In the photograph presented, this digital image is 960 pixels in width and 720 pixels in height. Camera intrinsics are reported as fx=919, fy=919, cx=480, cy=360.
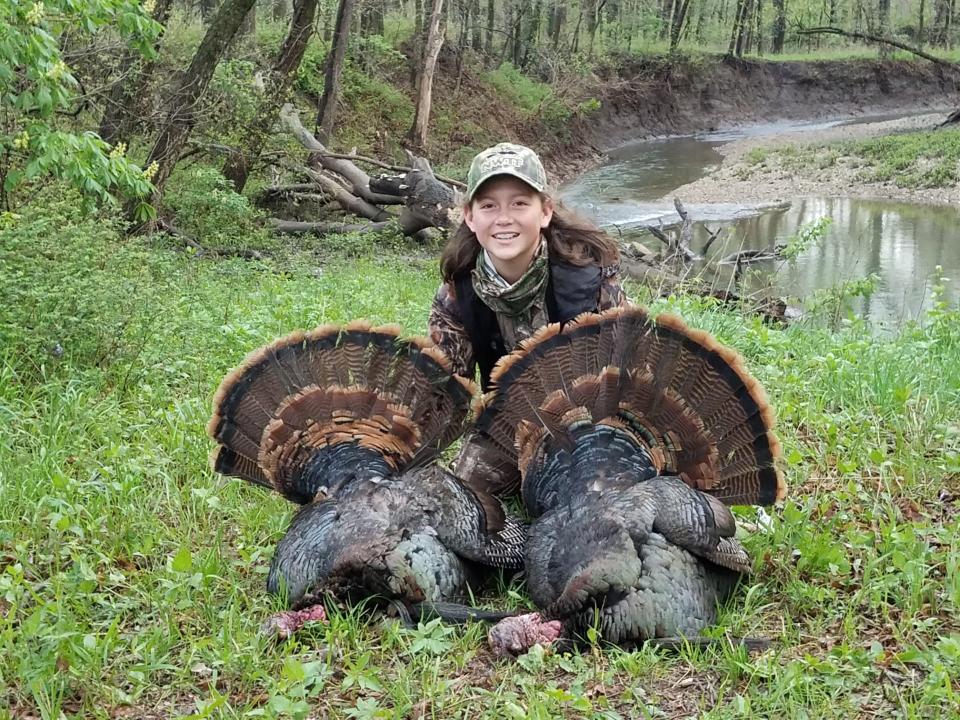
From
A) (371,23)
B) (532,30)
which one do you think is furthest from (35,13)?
(532,30)

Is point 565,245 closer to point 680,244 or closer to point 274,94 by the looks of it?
point 680,244

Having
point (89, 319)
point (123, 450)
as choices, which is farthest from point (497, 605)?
point (89, 319)

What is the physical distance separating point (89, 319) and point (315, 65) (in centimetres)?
1719

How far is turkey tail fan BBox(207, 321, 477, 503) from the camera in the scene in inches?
124

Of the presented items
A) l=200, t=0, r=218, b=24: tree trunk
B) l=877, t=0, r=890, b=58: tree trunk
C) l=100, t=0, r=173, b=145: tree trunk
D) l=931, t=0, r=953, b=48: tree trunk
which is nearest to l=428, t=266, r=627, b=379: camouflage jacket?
l=100, t=0, r=173, b=145: tree trunk

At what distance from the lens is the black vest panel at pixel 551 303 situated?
3.49 metres

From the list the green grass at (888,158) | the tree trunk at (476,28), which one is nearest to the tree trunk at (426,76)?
the green grass at (888,158)

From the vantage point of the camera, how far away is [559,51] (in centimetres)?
2953

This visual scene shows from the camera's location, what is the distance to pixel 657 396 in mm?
2988

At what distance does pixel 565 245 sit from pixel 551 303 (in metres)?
A: 0.23

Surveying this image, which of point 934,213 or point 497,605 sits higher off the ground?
point 934,213

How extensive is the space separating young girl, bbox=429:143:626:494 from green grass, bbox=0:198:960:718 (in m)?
0.94

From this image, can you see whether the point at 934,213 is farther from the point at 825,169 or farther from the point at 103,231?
the point at 103,231

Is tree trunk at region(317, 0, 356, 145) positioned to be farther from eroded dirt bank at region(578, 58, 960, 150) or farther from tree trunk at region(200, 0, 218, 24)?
eroded dirt bank at region(578, 58, 960, 150)
